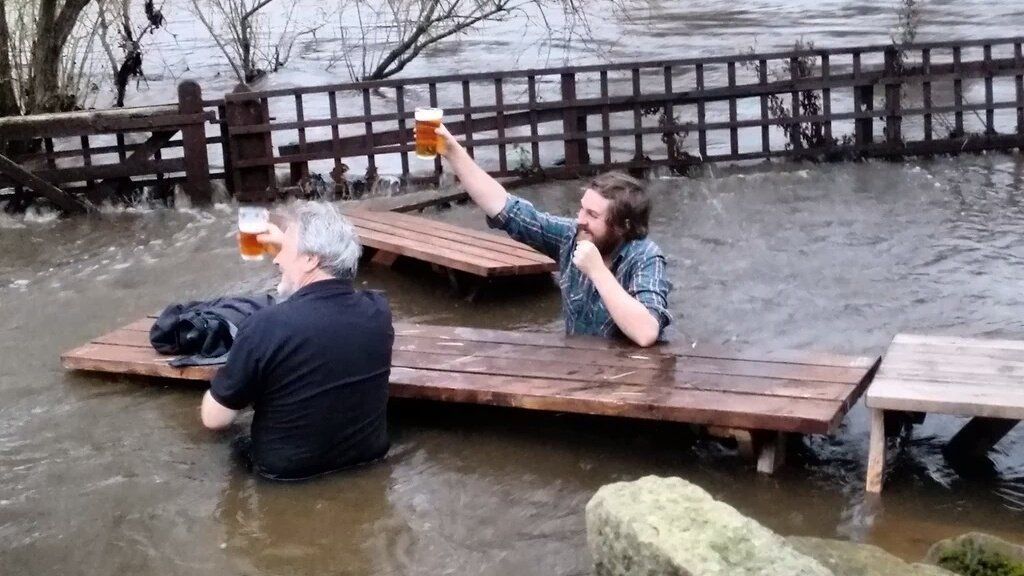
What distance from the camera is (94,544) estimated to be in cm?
459

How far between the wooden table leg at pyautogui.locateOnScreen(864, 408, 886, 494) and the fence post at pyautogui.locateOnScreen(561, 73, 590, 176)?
7.07 m

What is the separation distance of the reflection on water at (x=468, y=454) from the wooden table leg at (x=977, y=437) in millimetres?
74

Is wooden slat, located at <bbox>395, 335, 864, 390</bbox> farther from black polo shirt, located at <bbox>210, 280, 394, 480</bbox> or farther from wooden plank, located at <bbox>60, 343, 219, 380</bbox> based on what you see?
Result: wooden plank, located at <bbox>60, 343, 219, 380</bbox>

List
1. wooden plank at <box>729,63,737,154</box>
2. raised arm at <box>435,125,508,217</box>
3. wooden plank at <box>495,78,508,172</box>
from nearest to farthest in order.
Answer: raised arm at <box>435,125,508,217</box>, wooden plank at <box>495,78,508,172</box>, wooden plank at <box>729,63,737,154</box>

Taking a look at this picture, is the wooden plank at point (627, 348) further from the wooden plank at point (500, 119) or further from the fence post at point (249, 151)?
the wooden plank at point (500, 119)

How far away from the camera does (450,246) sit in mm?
8141

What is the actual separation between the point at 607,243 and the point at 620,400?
715 millimetres

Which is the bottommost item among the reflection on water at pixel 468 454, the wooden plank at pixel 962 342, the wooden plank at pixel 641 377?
the reflection on water at pixel 468 454

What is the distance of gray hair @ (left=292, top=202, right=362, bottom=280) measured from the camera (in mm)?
4641

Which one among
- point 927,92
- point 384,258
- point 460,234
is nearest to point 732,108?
point 927,92

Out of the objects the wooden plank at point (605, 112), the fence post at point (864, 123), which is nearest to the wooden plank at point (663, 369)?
the wooden plank at point (605, 112)

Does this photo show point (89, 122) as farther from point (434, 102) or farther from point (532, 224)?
point (532, 224)

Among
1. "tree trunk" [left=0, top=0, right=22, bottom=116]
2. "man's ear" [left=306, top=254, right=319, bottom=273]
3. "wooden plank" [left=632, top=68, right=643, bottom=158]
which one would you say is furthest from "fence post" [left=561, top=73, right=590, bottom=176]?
"man's ear" [left=306, top=254, right=319, bottom=273]

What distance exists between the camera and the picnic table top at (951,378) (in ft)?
14.0
